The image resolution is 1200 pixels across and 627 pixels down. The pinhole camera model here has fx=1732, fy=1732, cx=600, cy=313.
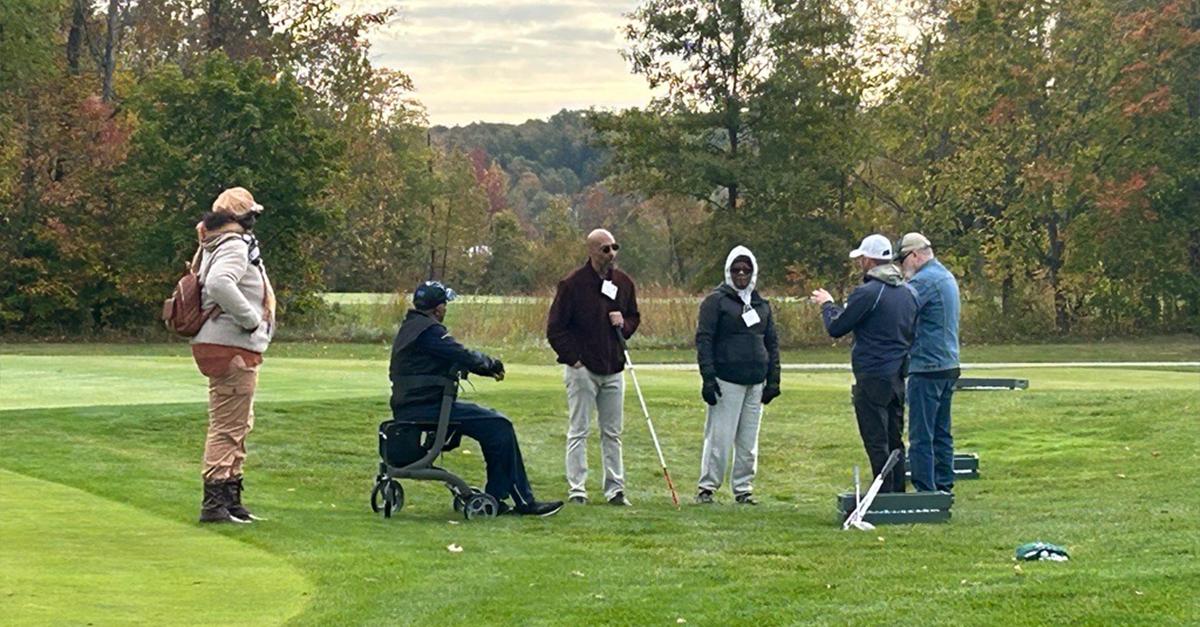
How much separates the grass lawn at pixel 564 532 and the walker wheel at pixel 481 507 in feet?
0.51

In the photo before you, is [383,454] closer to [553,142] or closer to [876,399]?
[876,399]

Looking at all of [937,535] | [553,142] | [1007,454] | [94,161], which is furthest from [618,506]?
[553,142]

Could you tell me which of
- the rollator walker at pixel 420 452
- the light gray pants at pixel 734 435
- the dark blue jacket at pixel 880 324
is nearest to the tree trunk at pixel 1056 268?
the light gray pants at pixel 734 435

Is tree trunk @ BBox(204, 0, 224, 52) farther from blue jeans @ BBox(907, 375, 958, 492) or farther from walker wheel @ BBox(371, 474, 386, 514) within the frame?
blue jeans @ BBox(907, 375, 958, 492)

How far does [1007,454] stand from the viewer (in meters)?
17.7

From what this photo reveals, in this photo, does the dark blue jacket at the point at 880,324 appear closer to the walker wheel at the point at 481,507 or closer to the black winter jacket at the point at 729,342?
the black winter jacket at the point at 729,342

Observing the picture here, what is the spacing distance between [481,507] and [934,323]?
3.51m

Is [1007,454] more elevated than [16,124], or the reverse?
[16,124]

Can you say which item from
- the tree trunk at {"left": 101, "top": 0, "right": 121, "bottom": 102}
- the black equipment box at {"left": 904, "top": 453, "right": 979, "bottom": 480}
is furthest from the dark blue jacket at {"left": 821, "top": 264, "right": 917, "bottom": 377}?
the tree trunk at {"left": 101, "top": 0, "right": 121, "bottom": 102}

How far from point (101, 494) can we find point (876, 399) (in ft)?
17.9

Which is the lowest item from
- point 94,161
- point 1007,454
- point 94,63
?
point 1007,454

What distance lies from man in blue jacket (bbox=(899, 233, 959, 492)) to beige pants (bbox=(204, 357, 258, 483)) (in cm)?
470

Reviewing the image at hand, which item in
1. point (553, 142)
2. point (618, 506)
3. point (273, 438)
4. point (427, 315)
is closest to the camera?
point (427, 315)

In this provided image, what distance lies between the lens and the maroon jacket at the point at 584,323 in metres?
13.2
